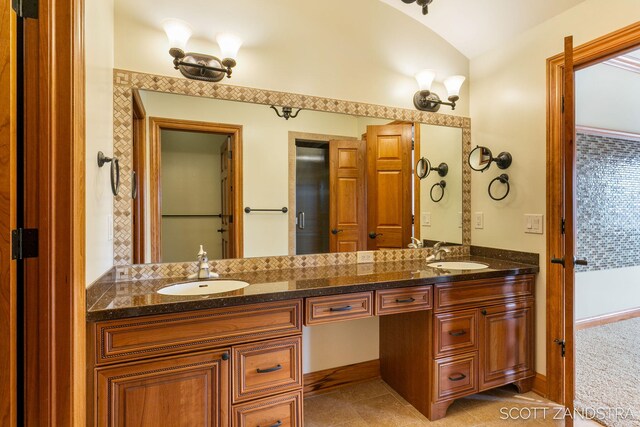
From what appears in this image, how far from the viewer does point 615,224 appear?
11.6 feet

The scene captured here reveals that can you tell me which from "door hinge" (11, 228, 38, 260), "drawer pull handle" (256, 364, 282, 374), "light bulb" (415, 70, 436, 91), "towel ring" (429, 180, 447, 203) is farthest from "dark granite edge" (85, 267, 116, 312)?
"light bulb" (415, 70, 436, 91)

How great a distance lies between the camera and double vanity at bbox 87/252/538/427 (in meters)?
1.30

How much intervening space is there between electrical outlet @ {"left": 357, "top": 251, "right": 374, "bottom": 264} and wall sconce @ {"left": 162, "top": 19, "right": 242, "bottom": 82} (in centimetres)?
143

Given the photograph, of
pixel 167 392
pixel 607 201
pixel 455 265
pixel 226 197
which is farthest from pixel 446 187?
pixel 167 392

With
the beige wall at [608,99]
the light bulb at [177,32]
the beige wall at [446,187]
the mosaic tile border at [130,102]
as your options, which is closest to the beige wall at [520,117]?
the beige wall at [446,187]

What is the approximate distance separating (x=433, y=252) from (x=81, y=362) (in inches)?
85.3

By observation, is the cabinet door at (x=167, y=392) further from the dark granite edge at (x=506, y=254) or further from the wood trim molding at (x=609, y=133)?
the wood trim molding at (x=609, y=133)

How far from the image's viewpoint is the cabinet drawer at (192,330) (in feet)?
4.16

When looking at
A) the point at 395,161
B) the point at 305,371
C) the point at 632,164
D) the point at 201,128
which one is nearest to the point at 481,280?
A: the point at 395,161

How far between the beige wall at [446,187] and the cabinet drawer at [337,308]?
103 centimetres

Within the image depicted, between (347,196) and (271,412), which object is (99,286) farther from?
(347,196)

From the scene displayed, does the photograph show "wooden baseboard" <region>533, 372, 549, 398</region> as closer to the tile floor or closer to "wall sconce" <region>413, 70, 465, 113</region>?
the tile floor

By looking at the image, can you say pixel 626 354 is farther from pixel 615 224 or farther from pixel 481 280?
pixel 481 280

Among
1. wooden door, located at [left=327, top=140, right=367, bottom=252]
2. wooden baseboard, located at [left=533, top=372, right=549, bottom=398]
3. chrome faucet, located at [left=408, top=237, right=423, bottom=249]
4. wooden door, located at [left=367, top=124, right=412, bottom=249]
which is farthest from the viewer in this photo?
chrome faucet, located at [left=408, top=237, right=423, bottom=249]
